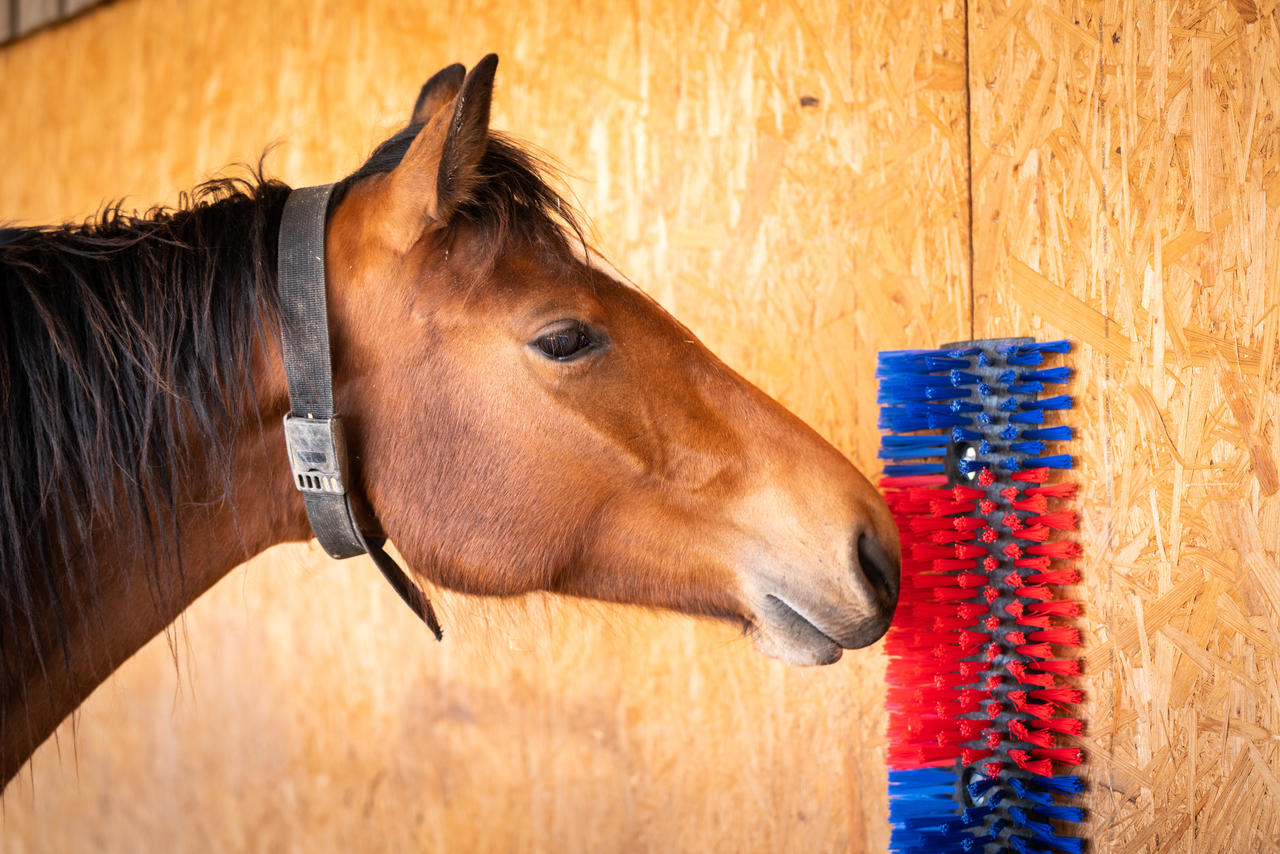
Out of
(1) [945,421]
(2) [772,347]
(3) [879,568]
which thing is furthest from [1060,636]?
(2) [772,347]

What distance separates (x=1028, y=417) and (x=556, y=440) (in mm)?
1110

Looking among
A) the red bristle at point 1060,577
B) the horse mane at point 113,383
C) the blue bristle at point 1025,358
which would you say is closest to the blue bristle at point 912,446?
the blue bristle at point 1025,358

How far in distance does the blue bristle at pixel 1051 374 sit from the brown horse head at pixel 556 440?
67cm

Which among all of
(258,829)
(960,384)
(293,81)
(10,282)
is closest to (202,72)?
(293,81)

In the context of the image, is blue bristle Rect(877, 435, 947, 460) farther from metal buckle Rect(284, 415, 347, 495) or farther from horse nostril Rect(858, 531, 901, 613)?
metal buckle Rect(284, 415, 347, 495)

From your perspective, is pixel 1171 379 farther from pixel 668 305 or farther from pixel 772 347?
pixel 668 305

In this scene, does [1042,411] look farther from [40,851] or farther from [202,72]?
[40,851]

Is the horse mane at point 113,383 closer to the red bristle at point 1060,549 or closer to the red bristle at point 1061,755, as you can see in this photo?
the red bristle at point 1060,549

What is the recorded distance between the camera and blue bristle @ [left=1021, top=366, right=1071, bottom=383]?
176 centimetres

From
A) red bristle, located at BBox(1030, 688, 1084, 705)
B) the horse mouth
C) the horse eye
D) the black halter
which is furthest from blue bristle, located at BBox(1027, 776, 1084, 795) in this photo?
the black halter

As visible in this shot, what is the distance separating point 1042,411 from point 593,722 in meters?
1.59

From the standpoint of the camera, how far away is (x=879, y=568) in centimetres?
132

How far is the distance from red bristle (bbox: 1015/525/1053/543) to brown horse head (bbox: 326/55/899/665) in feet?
1.94

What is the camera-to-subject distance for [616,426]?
1291 mm
